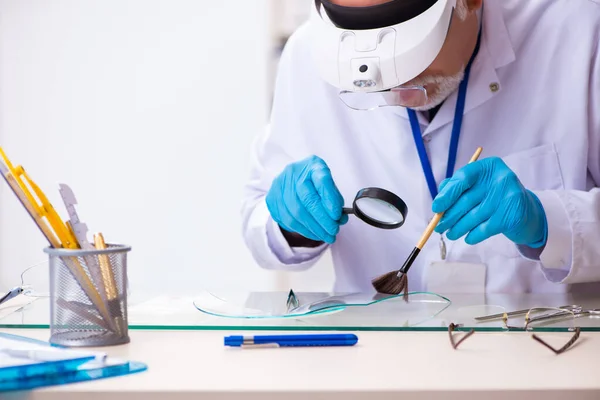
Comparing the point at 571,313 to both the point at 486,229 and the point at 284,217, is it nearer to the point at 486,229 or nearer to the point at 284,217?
the point at 486,229

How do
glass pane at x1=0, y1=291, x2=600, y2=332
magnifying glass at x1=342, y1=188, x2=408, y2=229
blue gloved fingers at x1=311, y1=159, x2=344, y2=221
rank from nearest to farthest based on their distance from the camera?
1. glass pane at x1=0, y1=291, x2=600, y2=332
2. magnifying glass at x1=342, y1=188, x2=408, y2=229
3. blue gloved fingers at x1=311, y1=159, x2=344, y2=221

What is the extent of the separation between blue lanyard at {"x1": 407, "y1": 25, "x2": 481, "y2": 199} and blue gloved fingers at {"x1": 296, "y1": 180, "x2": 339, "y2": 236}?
320 mm

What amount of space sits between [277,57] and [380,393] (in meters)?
2.61

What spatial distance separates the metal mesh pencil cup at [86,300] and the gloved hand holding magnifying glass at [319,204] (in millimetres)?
573

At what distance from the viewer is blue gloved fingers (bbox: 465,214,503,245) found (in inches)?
57.8

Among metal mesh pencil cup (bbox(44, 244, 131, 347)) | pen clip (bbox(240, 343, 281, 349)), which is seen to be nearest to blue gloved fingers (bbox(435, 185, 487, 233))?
pen clip (bbox(240, 343, 281, 349))

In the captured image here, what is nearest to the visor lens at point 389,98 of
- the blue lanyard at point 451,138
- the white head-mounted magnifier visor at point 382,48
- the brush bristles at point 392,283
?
the white head-mounted magnifier visor at point 382,48

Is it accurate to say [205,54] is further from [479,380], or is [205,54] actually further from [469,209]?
[479,380]

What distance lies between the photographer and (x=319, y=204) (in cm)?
156

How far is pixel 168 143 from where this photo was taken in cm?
335

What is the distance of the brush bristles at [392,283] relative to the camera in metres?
1.45

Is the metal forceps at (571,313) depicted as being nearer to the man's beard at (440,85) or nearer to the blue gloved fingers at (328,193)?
the blue gloved fingers at (328,193)

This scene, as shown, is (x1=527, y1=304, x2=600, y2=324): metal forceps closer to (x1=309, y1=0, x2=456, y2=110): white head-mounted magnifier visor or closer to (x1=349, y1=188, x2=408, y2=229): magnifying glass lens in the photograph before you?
(x1=349, y1=188, x2=408, y2=229): magnifying glass lens

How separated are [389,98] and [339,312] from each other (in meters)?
0.55
